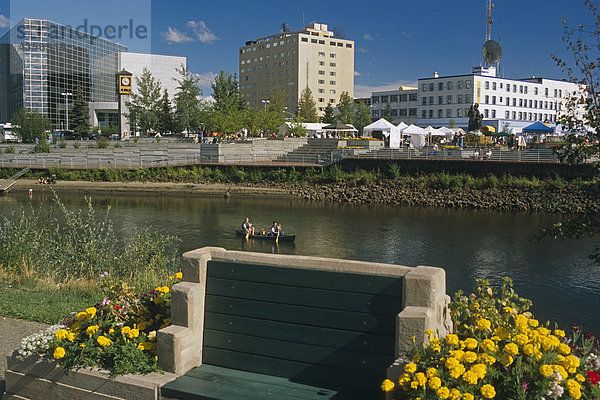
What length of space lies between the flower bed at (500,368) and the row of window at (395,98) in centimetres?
10961

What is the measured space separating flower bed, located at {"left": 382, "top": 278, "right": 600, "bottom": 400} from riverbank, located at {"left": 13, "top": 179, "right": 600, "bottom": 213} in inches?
1441

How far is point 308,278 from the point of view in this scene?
5.92 meters

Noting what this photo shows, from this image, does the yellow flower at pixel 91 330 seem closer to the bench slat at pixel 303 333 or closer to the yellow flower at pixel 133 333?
the yellow flower at pixel 133 333

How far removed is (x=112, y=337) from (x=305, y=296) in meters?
2.30

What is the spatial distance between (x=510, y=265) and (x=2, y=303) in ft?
69.2

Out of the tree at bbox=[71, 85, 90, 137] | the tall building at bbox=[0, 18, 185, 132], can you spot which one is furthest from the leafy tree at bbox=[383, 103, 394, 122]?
the tree at bbox=[71, 85, 90, 137]

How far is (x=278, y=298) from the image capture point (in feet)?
19.9

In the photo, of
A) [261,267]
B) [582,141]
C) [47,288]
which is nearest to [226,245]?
[47,288]

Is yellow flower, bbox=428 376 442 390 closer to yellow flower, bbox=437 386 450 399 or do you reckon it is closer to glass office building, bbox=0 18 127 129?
yellow flower, bbox=437 386 450 399

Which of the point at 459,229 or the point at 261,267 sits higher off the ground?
the point at 261,267

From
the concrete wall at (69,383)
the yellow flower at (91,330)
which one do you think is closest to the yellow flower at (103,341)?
the yellow flower at (91,330)

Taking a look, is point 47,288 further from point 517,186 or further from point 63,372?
point 517,186

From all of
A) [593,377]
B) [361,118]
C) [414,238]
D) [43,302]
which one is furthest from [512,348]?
[361,118]

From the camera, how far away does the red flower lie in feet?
15.2
